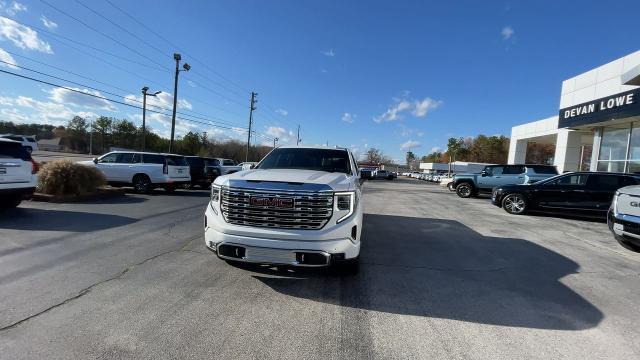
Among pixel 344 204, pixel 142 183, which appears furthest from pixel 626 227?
pixel 142 183

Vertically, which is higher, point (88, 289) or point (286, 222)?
point (286, 222)

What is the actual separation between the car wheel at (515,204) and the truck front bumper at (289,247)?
1040 cm

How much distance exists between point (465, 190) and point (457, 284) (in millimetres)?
16630

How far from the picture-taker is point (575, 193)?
11602 millimetres

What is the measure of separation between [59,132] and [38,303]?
133930mm

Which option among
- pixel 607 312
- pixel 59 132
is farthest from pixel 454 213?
pixel 59 132

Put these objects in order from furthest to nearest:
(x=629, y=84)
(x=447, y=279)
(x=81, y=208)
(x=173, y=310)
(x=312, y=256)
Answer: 1. (x=629, y=84)
2. (x=81, y=208)
3. (x=447, y=279)
4. (x=312, y=256)
5. (x=173, y=310)

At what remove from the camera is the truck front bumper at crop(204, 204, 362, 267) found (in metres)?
4.00

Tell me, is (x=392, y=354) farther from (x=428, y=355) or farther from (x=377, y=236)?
(x=377, y=236)

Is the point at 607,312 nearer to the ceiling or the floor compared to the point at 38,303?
nearer to the ceiling

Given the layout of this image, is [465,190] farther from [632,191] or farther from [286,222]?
[286,222]

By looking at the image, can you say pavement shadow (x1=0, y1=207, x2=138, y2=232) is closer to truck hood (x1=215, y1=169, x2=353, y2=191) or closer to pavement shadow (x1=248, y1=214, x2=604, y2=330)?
truck hood (x1=215, y1=169, x2=353, y2=191)

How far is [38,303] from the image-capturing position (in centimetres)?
372

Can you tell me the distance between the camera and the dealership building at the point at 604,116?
16.5m
